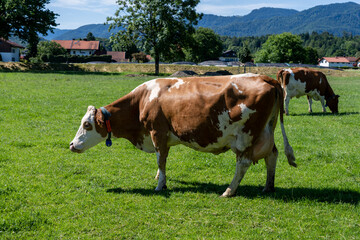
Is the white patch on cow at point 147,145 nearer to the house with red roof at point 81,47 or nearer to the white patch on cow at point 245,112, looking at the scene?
the white patch on cow at point 245,112

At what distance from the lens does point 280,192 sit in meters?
7.50

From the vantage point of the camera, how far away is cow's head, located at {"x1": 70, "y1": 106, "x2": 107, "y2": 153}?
26.3ft

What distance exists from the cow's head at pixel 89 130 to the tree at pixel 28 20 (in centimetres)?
4776

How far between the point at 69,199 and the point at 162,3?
156 ft

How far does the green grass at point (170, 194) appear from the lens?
591 centimetres

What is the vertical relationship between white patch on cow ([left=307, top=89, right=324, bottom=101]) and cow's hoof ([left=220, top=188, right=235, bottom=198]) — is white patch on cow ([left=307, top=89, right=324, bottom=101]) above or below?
above

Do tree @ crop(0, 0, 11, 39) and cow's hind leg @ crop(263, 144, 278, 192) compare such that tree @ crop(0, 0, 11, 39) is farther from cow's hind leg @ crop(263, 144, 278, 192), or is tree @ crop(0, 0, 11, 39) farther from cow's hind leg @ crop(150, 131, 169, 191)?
cow's hind leg @ crop(263, 144, 278, 192)

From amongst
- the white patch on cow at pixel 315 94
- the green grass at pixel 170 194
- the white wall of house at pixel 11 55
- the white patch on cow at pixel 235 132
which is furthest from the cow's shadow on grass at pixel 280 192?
the white wall of house at pixel 11 55

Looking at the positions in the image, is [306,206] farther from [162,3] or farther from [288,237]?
[162,3]

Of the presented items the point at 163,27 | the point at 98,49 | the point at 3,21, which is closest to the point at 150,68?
the point at 163,27

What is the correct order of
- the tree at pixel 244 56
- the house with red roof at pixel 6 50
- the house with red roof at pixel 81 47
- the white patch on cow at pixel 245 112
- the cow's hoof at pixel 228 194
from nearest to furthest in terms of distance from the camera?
1. the white patch on cow at pixel 245 112
2. the cow's hoof at pixel 228 194
3. the house with red roof at pixel 6 50
4. the tree at pixel 244 56
5. the house with red roof at pixel 81 47

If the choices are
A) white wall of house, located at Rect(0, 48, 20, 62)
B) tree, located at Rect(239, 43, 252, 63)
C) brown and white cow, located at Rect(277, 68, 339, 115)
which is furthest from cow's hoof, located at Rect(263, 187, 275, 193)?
tree, located at Rect(239, 43, 252, 63)

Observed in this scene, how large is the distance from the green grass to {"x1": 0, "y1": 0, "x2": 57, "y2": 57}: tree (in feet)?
141

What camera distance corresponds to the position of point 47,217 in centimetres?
630
